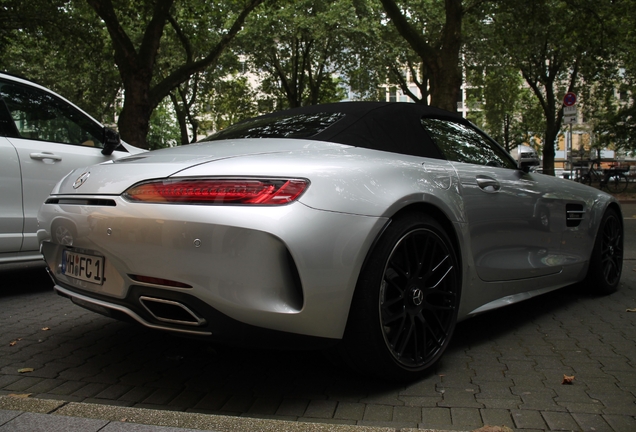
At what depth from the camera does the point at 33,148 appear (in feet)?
16.7

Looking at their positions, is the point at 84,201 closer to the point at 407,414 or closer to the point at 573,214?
the point at 407,414

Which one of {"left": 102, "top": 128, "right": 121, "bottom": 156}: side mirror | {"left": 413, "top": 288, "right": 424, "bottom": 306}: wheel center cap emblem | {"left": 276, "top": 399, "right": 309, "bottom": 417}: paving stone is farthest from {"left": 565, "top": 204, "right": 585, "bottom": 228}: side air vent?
{"left": 102, "top": 128, "right": 121, "bottom": 156}: side mirror

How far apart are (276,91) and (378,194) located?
32.6 meters

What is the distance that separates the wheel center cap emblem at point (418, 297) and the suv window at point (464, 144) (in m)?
0.93

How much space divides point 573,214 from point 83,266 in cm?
336

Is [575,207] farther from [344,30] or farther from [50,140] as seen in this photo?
[344,30]

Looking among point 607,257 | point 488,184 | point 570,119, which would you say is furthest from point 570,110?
point 488,184

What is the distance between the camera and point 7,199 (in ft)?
16.1

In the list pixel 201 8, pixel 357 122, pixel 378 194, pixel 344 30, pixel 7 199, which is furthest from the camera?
pixel 344 30

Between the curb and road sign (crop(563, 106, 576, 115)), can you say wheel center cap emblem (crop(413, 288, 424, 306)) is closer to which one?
the curb

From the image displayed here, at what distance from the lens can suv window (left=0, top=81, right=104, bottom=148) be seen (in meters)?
5.17

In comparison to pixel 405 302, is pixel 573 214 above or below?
above

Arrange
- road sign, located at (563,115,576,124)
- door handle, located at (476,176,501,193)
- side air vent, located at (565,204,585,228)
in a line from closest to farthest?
door handle, located at (476,176,501,193)
side air vent, located at (565,204,585,228)
road sign, located at (563,115,576,124)

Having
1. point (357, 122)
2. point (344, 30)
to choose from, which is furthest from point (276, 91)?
point (357, 122)
